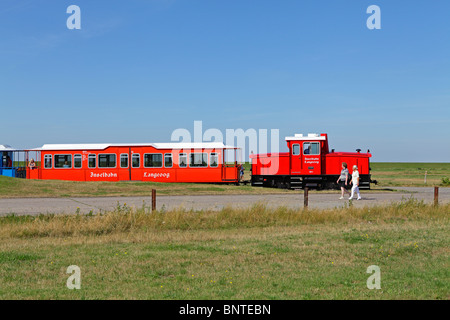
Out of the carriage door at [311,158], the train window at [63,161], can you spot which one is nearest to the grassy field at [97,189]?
the carriage door at [311,158]

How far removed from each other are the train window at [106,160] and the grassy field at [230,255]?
18059mm

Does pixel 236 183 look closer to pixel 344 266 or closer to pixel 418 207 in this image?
pixel 418 207

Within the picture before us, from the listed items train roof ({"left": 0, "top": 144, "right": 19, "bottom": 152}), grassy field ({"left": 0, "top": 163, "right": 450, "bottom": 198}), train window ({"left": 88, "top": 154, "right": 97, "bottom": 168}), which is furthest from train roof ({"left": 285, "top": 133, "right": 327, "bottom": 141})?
train roof ({"left": 0, "top": 144, "right": 19, "bottom": 152})

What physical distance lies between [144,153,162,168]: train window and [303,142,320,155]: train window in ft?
33.7

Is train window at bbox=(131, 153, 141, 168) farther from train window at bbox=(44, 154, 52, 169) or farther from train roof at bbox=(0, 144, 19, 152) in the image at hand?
train roof at bbox=(0, 144, 19, 152)

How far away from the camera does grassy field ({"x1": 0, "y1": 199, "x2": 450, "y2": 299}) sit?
265 inches

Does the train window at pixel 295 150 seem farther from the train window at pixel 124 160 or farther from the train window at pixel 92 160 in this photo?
the train window at pixel 92 160

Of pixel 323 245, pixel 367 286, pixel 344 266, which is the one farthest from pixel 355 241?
pixel 367 286

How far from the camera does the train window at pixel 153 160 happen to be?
32.4 meters

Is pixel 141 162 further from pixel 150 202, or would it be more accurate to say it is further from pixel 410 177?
pixel 410 177

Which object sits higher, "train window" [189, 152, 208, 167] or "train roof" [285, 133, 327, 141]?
"train roof" [285, 133, 327, 141]

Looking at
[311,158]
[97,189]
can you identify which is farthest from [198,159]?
[311,158]
